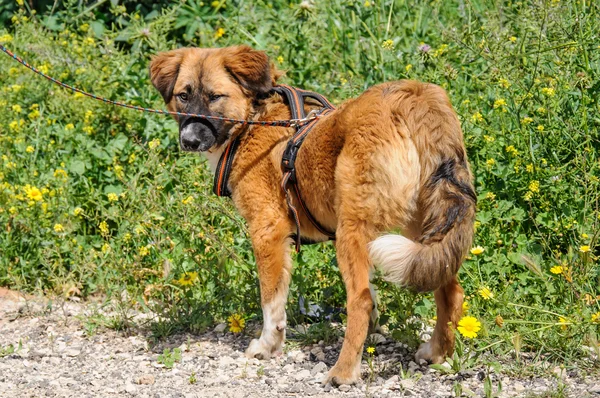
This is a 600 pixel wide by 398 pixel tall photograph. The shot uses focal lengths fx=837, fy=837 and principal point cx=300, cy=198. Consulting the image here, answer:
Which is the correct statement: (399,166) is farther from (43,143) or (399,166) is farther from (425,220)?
(43,143)

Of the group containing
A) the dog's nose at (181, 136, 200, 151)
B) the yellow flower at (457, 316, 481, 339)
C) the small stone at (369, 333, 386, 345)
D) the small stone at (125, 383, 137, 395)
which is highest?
the dog's nose at (181, 136, 200, 151)

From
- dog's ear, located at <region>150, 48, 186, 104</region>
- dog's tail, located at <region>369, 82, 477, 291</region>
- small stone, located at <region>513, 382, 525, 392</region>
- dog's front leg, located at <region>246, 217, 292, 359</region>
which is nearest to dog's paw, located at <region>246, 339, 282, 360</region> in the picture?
dog's front leg, located at <region>246, 217, 292, 359</region>

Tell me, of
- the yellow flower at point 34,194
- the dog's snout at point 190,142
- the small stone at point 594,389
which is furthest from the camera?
the yellow flower at point 34,194

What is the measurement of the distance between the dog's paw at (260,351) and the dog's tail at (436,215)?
118 cm

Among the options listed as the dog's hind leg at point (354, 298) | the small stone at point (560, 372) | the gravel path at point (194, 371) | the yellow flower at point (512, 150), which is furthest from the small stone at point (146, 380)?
the yellow flower at point (512, 150)

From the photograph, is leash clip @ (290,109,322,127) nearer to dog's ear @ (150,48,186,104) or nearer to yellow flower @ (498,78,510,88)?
dog's ear @ (150,48,186,104)

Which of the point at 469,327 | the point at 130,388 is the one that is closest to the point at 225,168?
the point at 130,388

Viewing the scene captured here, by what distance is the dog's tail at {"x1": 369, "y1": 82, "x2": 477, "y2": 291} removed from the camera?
3902mm

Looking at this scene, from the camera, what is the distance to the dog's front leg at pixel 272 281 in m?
4.97

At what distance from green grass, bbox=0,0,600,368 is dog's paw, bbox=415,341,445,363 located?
0.22 metres

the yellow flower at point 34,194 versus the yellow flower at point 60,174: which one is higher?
the yellow flower at point 60,174

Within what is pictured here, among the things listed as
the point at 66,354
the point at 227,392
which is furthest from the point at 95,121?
the point at 227,392

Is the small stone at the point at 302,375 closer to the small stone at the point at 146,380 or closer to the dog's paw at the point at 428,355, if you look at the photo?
the dog's paw at the point at 428,355

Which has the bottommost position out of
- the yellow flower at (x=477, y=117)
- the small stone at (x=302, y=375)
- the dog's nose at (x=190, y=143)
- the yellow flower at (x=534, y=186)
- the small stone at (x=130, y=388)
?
the small stone at (x=130, y=388)
